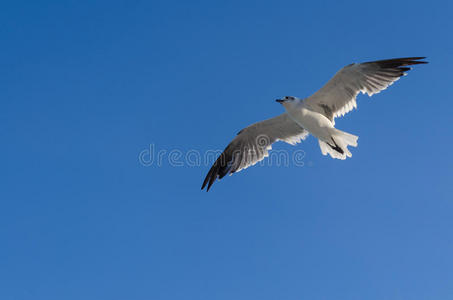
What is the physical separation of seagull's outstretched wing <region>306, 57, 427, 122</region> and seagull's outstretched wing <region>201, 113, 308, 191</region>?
97 cm

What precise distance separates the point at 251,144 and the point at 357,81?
2.60m

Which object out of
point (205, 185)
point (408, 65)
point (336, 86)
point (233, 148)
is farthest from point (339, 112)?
point (205, 185)

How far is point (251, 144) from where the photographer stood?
9.35 meters

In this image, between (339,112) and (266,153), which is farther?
(266,153)

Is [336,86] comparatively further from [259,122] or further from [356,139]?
[259,122]

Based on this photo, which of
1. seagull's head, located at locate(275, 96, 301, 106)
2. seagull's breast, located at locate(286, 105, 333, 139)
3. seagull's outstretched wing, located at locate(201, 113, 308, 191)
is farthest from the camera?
seagull's outstretched wing, located at locate(201, 113, 308, 191)

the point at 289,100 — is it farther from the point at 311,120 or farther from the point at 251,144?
the point at 251,144

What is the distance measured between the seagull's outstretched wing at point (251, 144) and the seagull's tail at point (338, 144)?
0.70m

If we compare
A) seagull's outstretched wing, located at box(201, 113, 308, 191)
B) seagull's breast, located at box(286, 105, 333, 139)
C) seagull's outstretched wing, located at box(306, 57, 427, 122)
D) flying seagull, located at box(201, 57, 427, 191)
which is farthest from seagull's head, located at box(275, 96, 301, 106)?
seagull's outstretched wing, located at box(201, 113, 308, 191)

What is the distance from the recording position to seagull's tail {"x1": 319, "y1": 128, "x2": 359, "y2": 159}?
26.0ft

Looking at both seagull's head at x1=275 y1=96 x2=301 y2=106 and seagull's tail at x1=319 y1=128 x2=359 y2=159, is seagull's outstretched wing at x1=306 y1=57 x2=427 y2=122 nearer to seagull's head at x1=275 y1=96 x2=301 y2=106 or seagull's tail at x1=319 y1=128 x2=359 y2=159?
seagull's head at x1=275 y1=96 x2=301 y2=106

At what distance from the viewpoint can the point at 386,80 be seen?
7.97 meters

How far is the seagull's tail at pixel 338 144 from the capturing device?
312 inches

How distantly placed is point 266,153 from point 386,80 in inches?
112
